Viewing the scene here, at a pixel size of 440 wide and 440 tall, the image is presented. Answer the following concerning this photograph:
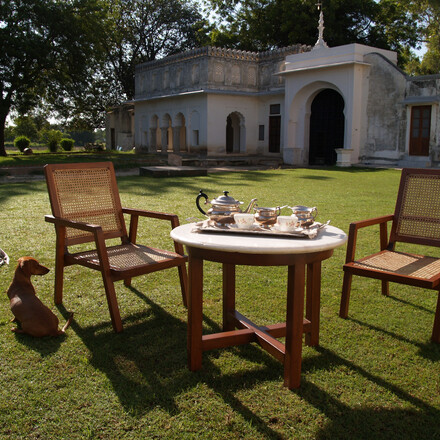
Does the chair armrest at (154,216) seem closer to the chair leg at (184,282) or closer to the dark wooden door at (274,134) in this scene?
the chair leg at (184,282)

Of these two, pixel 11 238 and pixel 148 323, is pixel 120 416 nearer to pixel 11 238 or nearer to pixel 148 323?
pixel 148 323

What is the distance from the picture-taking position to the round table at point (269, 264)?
2.68 metres

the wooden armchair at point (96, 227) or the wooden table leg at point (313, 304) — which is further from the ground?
the wooden armchair at point (96, 227)

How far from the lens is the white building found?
2058 centimetres

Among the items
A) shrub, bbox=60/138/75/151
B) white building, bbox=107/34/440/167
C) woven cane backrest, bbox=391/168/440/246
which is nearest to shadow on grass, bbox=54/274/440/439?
woven cane backrest, bbox=391/168/440/246

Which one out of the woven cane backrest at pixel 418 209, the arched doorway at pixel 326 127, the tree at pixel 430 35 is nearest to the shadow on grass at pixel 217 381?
the woven cane backrest at pixel 418 209

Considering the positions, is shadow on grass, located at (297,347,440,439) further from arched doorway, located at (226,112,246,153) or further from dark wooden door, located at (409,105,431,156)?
arched doorway, located at (226,112,246,153)

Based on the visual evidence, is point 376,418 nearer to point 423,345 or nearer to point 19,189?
point 423,345

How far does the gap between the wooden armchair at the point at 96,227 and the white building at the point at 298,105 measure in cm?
1788

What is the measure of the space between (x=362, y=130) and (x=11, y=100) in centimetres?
1787

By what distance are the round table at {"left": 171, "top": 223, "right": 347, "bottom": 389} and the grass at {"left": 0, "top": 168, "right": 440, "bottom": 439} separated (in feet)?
0.41

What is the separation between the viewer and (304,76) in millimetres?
23250

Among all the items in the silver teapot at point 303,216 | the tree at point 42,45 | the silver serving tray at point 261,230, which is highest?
the tree at point 42,45

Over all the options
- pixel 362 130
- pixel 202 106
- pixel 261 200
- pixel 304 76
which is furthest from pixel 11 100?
pixel 261 200
